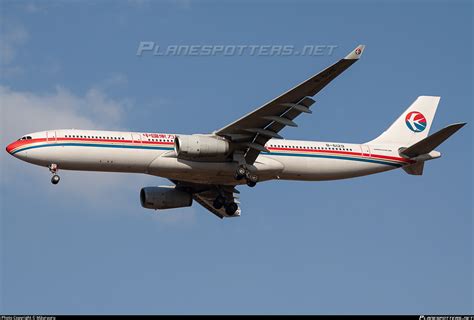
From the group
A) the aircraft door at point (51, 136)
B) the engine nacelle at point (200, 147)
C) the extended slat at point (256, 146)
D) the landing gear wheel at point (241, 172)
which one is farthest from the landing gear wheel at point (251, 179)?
the aircraft door at point (51, 136)

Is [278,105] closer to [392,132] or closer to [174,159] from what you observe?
[174,159]

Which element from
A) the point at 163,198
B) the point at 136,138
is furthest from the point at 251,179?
the point at 163,198

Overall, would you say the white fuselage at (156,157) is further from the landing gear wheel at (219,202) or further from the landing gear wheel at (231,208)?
the landing gear wheel at (231,208)

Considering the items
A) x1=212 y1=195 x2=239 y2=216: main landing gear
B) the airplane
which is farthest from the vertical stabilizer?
x1=212 y1=195 x2=239 y2=216: main landing gear

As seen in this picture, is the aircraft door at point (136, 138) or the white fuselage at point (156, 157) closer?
the white fuselage at point (156, 157)

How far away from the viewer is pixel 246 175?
52469 mm

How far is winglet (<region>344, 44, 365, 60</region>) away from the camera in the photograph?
44500mm

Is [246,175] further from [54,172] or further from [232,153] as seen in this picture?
[54,172]

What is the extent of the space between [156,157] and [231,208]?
8172 mm

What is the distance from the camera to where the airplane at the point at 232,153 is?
5044 centimetres

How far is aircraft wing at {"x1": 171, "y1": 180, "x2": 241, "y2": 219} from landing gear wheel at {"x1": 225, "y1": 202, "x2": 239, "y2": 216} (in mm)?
389

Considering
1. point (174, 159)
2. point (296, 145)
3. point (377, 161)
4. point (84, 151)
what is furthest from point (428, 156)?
point (84, 151)

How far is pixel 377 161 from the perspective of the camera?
56.5 meters

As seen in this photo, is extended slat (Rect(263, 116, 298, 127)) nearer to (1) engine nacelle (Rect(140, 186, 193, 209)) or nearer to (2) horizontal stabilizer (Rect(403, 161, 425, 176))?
(2) horizontal stabilizer (Rect(403, 161, 425, 176))
